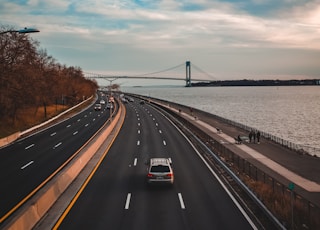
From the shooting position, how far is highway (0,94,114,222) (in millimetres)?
20875

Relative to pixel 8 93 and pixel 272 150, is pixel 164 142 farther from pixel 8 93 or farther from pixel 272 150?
pixel 8 93

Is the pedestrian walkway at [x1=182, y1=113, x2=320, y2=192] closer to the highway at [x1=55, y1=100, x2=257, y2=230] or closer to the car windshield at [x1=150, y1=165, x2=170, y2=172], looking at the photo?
the highway at [x1=55, y1=100, x2=257, y2=230]

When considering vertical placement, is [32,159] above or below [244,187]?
below

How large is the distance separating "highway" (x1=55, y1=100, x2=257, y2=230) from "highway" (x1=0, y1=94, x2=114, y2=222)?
331 cm

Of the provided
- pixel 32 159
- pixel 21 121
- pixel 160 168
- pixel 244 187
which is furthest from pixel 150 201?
pixel 21 121

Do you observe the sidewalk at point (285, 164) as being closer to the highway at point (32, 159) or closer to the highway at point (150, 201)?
the highway at point (150, 201)

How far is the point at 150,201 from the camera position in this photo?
19.3 meters

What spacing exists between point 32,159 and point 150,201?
15.6m

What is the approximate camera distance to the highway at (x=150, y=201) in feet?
52.4

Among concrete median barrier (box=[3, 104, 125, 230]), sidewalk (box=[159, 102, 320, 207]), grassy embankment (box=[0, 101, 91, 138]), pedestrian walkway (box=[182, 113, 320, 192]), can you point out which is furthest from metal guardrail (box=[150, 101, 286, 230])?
grassy embankment (box=[0, 101, 91, 138])

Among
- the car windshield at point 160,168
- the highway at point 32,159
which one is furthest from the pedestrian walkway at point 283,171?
the highway at point 32,159

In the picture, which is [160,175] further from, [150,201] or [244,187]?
[244,187]

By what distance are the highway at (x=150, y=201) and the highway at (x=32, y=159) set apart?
3.31 metres

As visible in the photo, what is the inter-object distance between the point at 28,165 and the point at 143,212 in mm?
14671
